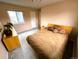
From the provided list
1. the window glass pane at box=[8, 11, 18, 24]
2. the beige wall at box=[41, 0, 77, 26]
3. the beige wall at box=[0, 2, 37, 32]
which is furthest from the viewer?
the beige wall at box=[41, 0, 77, 26]

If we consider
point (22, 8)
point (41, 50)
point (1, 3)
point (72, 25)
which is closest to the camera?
point (41, 50)

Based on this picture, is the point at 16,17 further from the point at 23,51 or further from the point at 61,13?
the point at 61,13

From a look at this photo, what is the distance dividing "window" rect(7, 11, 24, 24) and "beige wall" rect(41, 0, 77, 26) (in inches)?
41.6

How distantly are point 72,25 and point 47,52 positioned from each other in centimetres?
157

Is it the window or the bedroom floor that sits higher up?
the window

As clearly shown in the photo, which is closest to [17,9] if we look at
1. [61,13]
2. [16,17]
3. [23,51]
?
[16,17]

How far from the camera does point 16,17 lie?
1337mm

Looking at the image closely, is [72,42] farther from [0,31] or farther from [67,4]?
[0,31]

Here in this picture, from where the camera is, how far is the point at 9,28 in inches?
45.9

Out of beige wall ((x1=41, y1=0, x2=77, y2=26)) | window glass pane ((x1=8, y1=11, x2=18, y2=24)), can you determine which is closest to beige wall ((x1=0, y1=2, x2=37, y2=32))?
window glass pane ((x1=8, y1=11, x2=18, y2=24))

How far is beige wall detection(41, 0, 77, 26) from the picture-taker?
2.27 meters

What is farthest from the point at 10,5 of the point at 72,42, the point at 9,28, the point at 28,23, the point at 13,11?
the point at 72,42

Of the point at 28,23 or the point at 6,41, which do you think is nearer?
the point at 6,41

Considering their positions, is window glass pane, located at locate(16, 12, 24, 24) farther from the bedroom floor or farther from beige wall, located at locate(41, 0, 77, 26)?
beige wall, located at locate(41, 0, 77, 26)
